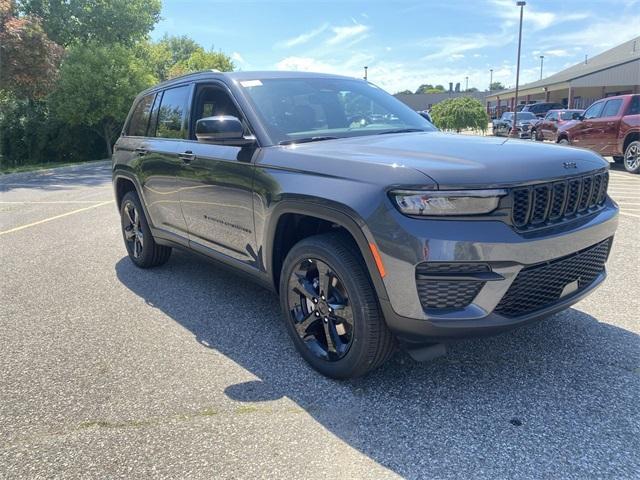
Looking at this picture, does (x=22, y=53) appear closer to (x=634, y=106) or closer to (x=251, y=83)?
(x=251, y=83)

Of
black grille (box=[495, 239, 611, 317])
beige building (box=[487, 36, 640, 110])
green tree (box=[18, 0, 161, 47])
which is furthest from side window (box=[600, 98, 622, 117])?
green tree (box=[18, 0, 161, 47])

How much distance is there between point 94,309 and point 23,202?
833 cm

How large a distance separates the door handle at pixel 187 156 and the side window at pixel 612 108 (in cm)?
1206

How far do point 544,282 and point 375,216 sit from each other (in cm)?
95

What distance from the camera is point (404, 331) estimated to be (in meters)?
2.57

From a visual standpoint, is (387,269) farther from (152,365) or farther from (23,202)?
(23,202)

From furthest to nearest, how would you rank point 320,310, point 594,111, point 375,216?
point 594,111 < point 320,310 < point 375,216

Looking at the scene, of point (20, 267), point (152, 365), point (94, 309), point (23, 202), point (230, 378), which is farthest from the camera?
point (23, 202)

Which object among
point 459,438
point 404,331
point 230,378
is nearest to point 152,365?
point 230,378

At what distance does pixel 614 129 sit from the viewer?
12.5m

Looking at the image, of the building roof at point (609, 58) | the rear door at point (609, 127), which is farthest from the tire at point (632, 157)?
the building roof at point (609, 58)

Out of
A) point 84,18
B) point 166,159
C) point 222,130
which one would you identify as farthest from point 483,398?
point 84,18

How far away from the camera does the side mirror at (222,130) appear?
127 inches

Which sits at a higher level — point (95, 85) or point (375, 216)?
point (95, 85)
